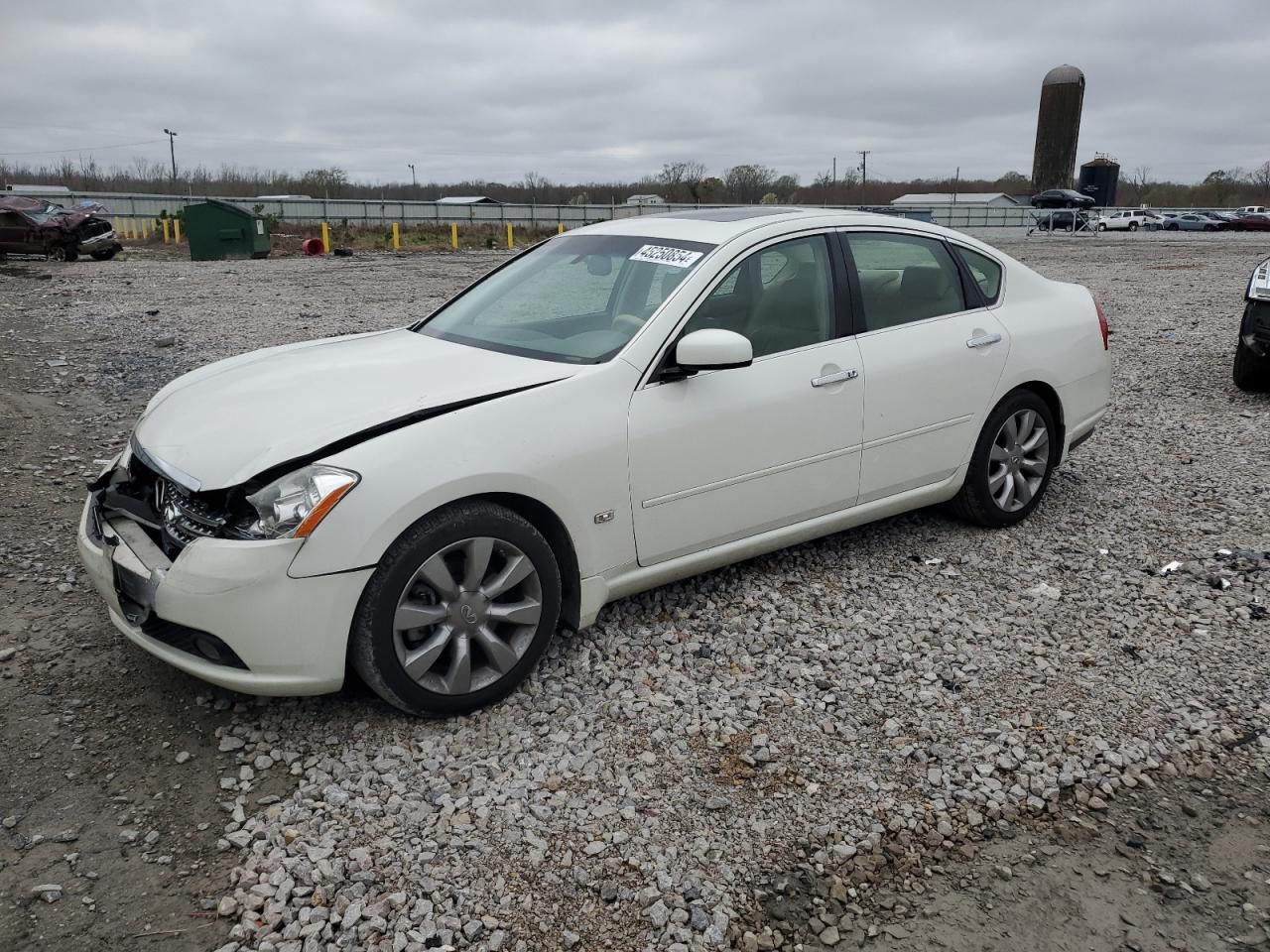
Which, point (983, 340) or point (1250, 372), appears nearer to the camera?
point (983, 340)

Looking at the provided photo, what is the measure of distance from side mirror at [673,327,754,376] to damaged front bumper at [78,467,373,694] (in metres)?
1.40

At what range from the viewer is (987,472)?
507 centimetres

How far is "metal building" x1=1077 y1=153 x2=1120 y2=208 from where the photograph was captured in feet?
227

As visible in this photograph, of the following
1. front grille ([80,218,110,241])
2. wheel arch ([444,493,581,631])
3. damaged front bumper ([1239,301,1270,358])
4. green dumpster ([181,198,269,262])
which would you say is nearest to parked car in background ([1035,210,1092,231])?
green dumpster ([181,198,269,262])

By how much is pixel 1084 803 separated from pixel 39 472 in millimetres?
6026

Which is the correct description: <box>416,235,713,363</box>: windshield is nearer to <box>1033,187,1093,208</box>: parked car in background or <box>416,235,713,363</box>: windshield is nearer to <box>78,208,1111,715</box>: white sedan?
<box>78,208,1111,715</box>: white sedan

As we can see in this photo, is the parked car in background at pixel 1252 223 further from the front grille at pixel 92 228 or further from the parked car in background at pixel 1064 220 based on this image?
the front grille at pixel 92 228

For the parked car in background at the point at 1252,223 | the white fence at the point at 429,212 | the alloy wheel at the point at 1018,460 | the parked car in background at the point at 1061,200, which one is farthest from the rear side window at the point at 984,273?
the parked car in background at the point at 1252,223

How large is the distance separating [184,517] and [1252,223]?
60.5 metres

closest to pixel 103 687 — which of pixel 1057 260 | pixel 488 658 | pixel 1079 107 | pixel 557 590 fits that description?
pixel 488 658

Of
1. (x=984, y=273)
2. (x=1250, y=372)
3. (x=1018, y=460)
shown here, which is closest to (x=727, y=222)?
Answer: (x=984, y=273)

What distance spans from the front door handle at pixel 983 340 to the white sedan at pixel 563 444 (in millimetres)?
15

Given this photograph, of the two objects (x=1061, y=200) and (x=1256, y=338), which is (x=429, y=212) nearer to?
(x=1061, y=200)

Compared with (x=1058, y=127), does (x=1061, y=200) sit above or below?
below
